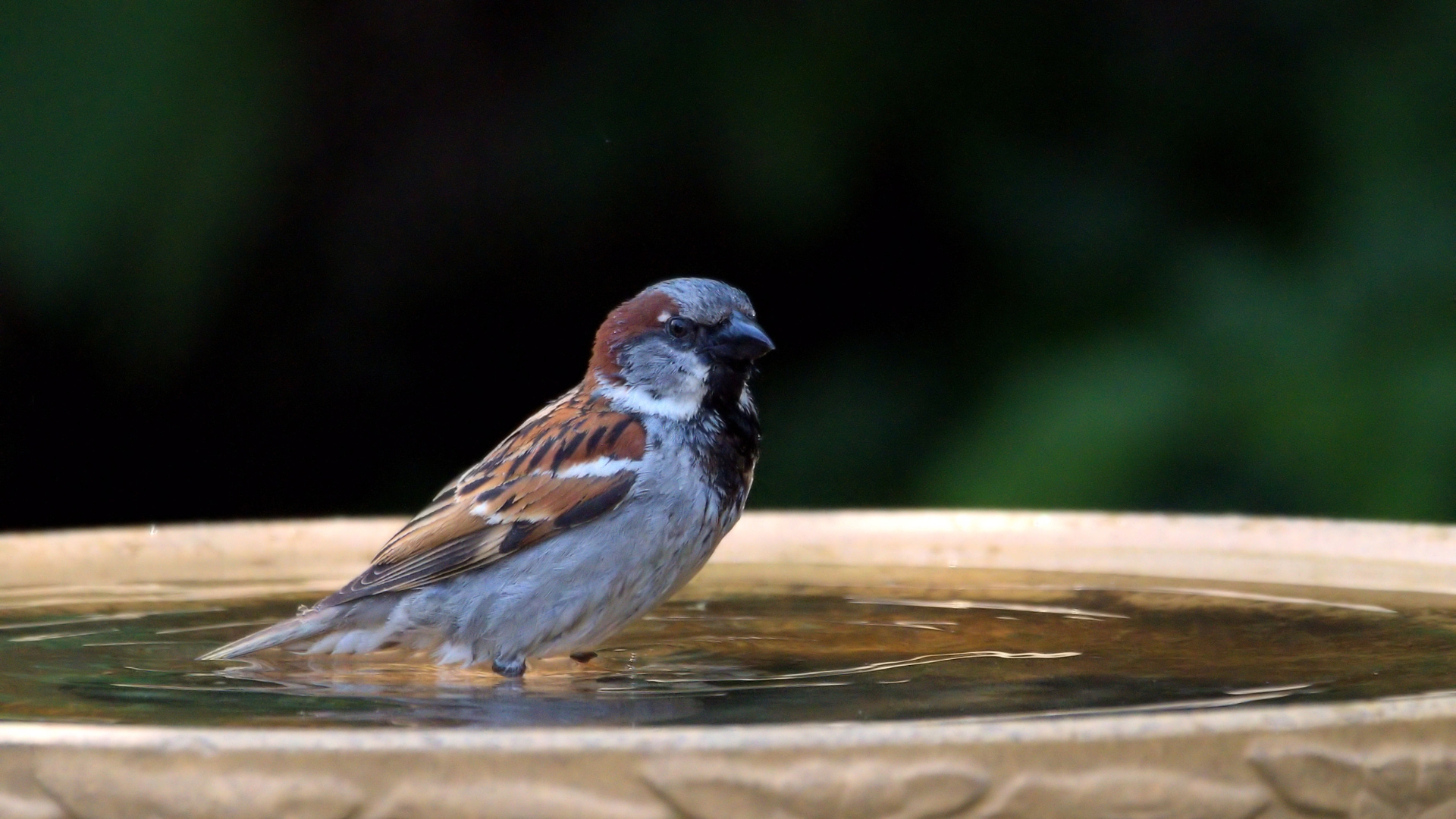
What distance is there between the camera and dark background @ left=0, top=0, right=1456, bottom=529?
12.9 feet

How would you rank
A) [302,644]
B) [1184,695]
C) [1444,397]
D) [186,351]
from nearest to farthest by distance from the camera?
[1184,695] < [302,644] < [1444,397] < [186,351]

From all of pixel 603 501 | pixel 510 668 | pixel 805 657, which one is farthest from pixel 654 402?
pixel 805 657

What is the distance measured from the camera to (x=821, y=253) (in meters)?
4.60

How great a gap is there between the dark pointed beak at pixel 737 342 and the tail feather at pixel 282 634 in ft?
A: 2.04

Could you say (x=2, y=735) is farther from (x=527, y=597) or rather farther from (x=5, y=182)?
(x=5, y=182)

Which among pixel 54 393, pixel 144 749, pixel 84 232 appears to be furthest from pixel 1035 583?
pixel 54 393

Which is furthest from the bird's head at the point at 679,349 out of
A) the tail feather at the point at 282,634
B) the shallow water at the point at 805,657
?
the tail feather at the point at 282,634

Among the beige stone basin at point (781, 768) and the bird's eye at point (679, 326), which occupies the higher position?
the bird's eye at point (679, 326)

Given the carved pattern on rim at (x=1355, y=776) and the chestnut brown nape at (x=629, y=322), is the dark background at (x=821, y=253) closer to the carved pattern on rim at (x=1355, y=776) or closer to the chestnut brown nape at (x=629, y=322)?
the chestnut brown nape at (x=629, y=322)

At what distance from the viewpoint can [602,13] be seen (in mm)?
4383

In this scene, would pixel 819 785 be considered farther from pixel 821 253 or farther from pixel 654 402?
pixel 821 253

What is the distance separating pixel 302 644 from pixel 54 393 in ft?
7.86

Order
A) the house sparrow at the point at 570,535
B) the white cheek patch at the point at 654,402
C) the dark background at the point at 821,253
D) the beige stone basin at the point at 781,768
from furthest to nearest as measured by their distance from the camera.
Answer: the dark background at the point at 821,253, the white cheek patch at the point at 654,402, the house sparrow at the point at 570,535, the beige stone basin at the point at 781,768

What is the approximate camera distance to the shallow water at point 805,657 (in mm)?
1659
